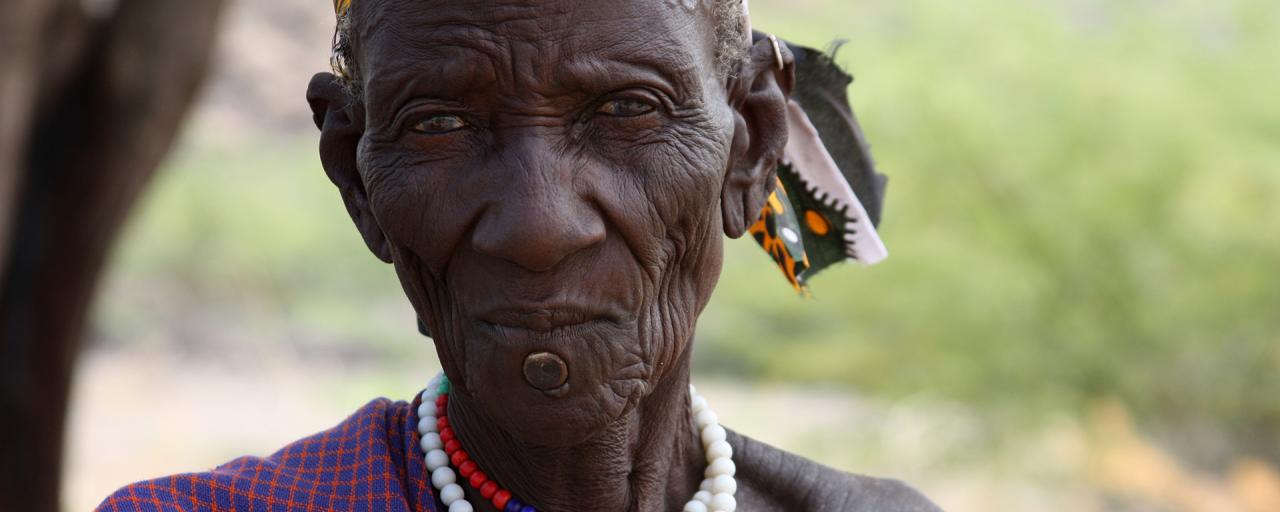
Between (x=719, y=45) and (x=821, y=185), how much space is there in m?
0.51

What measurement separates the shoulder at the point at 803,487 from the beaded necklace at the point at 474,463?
0.04 metres

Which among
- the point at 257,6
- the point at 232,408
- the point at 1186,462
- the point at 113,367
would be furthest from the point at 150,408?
the point at 1186,462

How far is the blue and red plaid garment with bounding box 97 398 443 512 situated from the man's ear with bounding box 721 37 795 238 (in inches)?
23.1

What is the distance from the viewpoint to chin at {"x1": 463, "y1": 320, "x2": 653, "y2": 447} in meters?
1.94

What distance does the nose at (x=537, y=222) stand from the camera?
187 cm

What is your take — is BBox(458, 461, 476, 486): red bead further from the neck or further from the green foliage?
the green foliage

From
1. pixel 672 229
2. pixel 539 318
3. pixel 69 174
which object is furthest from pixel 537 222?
pixel 69 174

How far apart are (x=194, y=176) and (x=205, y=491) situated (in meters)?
12.8

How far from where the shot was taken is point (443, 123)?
196 centimetres

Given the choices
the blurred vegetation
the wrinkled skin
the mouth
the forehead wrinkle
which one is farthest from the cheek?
the blurred vegetation

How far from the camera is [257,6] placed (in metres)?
16.7

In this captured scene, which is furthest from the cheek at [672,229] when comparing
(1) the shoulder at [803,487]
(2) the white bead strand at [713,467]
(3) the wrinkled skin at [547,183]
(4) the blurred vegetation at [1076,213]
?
(4) the blurred vegetation at [1076,213]

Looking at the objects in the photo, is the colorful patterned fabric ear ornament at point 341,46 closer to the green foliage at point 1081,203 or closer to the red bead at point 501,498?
the red bead at point 501,498

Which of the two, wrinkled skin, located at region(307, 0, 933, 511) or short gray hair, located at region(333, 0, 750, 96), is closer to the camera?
wrinkled skin, located at region(307, 0, 933, 511)
